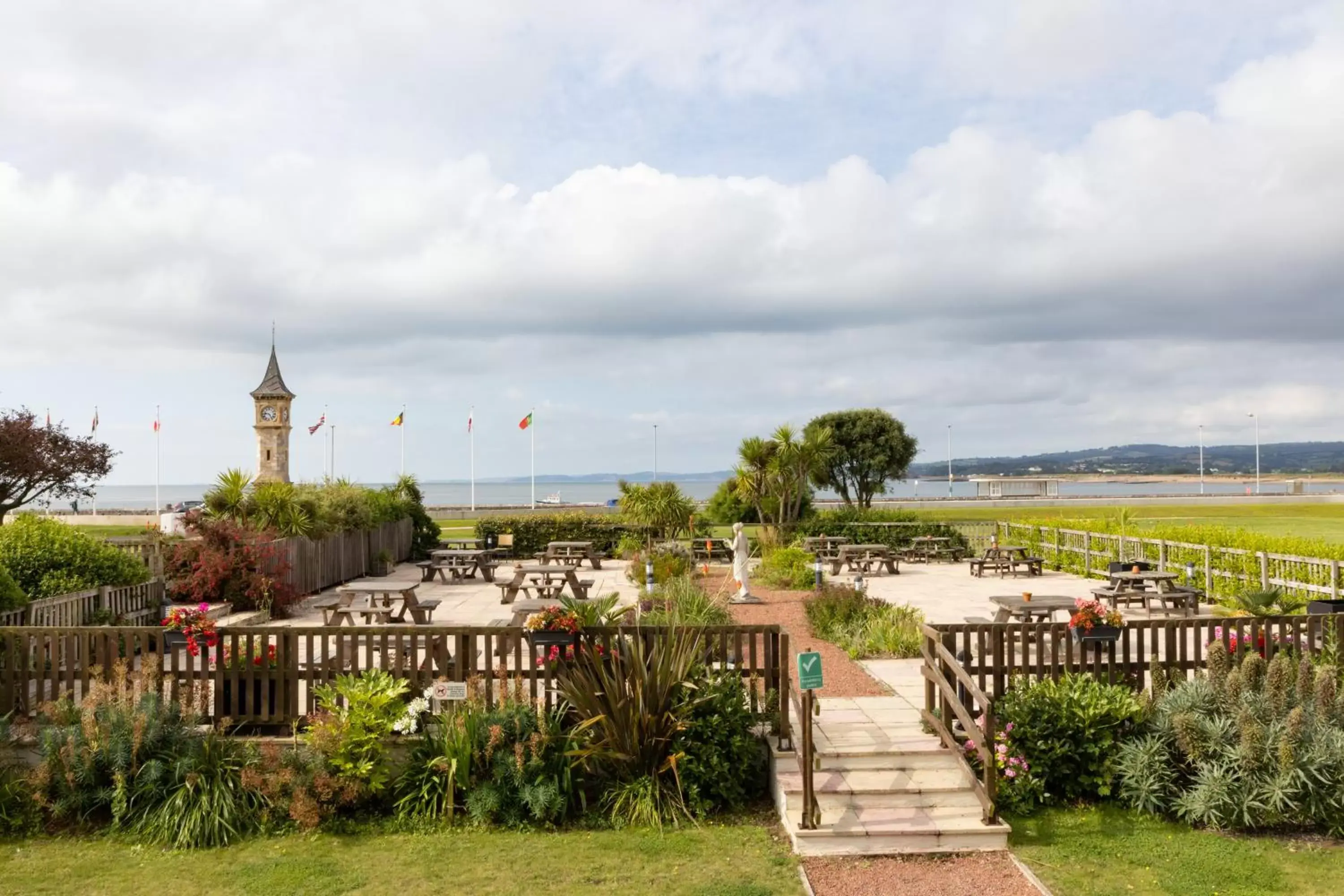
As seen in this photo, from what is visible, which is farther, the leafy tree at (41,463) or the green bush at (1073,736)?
the leafy tree at (41,463)

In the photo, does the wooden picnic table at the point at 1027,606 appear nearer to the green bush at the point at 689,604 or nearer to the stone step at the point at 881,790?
the green bush at the point at 689,604

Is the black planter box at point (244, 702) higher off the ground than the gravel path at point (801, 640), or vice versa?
the black planter box at point (244, 702)

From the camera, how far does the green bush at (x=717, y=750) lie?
24.6ft

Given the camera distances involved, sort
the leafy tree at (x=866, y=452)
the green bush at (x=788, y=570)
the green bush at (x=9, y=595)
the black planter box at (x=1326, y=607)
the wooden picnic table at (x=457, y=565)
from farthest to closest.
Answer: the leafy tree at (x=866, y=452)
the wooden picnic table at (x=457, y=565)
the green bush at (x=788, y=570)
the black planter box at (x=1326, y=607)
the green bush at (x=9, y=595)

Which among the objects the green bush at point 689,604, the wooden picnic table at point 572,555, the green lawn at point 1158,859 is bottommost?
the green lawn at point 1158,859

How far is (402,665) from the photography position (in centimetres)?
828

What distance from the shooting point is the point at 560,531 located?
95.6ft

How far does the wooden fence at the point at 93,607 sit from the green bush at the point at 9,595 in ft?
0.23

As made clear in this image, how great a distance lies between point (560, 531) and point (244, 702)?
20779 mm

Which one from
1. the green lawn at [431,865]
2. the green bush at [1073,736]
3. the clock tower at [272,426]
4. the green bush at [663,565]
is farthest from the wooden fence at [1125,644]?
the clock tower at [272,426]

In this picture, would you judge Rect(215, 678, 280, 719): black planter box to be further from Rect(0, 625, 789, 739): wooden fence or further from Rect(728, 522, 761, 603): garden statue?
Rect(728, 522, 761, 603): garden statue

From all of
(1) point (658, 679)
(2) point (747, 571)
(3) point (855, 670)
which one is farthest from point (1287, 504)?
(1) point (658, 679)

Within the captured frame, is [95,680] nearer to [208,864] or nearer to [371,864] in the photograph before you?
[208,864]

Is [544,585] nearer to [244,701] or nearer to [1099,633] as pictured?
[244,701]
